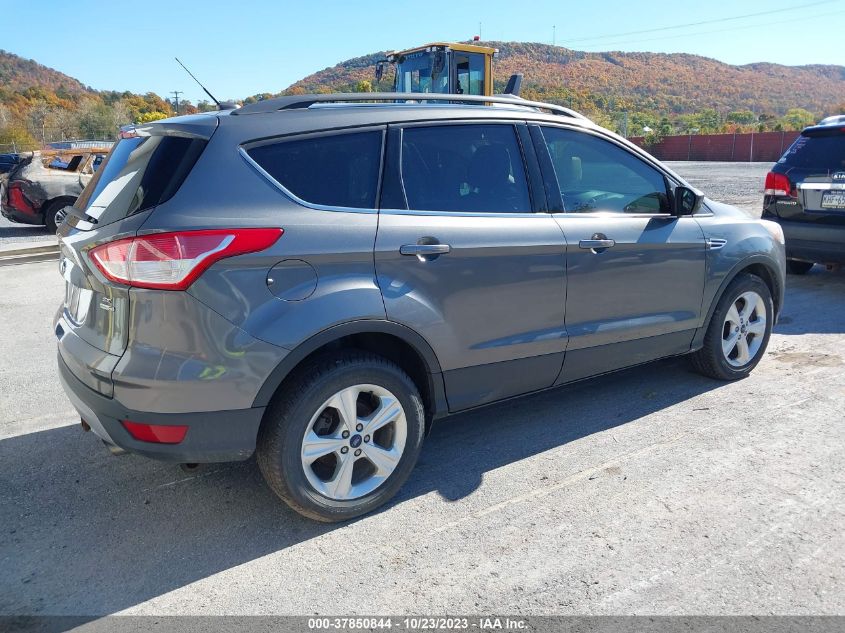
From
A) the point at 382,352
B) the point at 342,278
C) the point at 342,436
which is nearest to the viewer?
the point at 342,278

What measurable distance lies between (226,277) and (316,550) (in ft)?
4.07

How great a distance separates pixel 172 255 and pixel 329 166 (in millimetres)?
838

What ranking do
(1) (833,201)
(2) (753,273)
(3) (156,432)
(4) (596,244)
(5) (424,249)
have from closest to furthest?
1. (3) (156,432)
2. (5) (424,249)
3. (4) (596,244)
4. (2) (753,273)
5. (1) (833,201)

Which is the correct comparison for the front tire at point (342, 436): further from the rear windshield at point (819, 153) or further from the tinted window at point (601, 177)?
the rear windshield at point (819, 153)

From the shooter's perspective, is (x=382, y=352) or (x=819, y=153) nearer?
(x=382, y=352)

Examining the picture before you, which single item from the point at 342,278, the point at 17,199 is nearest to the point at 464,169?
the point at 342,278

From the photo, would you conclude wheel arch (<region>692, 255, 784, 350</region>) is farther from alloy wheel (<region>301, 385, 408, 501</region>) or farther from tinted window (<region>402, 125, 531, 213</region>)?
alloy wheel (<region>301, 385, 408, 501</region>)

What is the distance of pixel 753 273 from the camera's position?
198 inches

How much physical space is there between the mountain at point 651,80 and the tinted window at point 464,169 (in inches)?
3288

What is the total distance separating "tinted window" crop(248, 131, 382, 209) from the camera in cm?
304

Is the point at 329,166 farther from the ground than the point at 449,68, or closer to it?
closer to it

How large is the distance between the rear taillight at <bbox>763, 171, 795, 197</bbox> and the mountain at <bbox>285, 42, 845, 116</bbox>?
78.8m

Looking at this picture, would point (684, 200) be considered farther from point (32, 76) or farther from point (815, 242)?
point (32, 76)

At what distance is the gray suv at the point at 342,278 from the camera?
278cm
